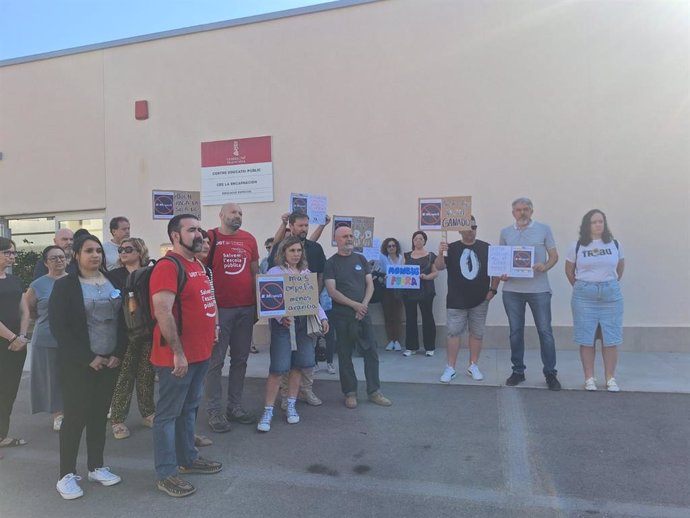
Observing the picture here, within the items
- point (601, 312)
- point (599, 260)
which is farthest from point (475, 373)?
point (599, 260)

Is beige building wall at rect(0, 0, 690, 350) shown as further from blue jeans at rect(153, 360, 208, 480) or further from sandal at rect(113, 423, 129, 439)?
blue jeans at rect(153, 360, 208, 480)

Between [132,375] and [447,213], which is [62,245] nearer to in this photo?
[132,375]

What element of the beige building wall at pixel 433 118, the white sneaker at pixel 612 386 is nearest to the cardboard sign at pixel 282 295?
the white sneaker at pixel 612 386

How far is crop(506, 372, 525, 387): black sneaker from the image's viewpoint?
18.7ft

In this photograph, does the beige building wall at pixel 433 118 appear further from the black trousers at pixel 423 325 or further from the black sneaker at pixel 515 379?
the black sneaker at pixel 515 379

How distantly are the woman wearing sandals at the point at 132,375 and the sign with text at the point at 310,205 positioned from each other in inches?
72.6

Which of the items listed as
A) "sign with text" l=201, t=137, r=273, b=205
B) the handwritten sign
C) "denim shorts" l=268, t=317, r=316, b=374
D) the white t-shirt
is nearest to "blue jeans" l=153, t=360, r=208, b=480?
"denim shorts" l=268, t=317, r=316, b=374

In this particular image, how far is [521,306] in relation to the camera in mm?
5777

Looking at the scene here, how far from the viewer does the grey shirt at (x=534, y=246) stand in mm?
5668

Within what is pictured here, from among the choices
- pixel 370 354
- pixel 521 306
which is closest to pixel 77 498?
pixel 370 354

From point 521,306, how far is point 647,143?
362 cm

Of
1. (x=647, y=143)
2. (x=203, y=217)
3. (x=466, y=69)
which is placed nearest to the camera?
(x=647, y=143)

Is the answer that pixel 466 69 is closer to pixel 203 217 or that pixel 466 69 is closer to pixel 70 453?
pixel 203 217

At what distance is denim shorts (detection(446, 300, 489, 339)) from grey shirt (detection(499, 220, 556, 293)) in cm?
42
